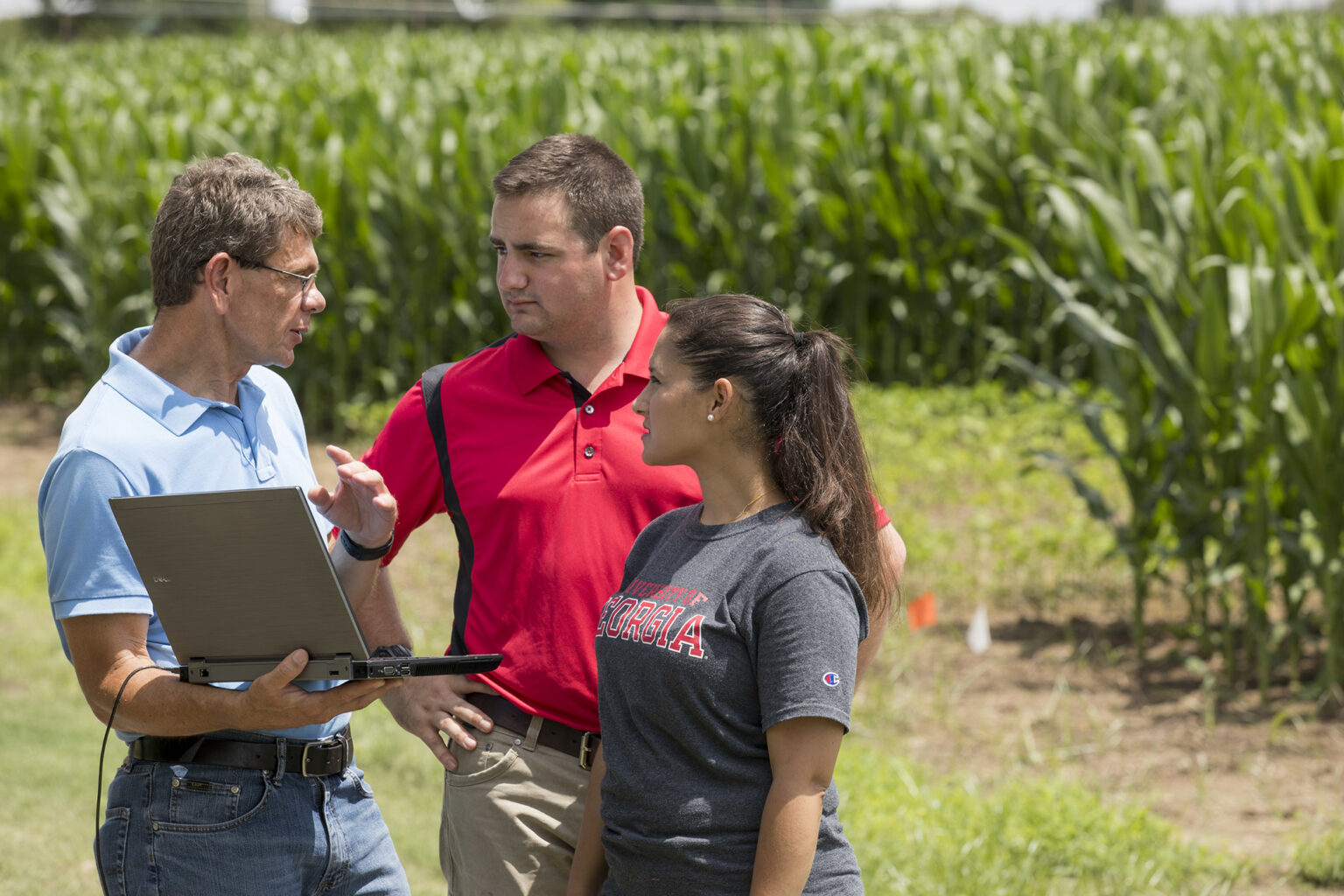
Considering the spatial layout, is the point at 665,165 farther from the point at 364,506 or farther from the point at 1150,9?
the point at 1150,9

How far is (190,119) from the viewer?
10.6 metres

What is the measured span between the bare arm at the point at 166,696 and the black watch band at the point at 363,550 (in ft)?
0.94

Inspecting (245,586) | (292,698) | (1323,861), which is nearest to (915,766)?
(1323,861)

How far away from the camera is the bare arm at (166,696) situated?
2.04 metres

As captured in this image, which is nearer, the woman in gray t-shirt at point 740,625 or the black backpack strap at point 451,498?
the woman in gray t-shirt at point 740,625

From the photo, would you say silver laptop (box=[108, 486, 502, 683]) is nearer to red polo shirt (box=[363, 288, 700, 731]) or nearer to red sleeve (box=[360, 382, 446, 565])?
red polo shirt (box=[363, 288, 700, 731])

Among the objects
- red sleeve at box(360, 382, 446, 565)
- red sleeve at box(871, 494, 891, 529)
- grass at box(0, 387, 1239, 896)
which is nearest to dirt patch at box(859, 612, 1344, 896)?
grass at box(0, 387, 1239, 896)

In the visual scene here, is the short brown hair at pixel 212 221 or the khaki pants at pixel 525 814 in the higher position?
the short brown hair at pixel 212 221

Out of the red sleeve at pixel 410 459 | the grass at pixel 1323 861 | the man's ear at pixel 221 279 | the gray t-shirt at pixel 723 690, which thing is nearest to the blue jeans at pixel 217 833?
the red sleeve at pixel 410 459

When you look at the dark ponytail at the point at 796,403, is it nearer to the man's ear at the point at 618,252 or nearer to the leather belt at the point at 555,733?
the man's ear at the point at 618,252

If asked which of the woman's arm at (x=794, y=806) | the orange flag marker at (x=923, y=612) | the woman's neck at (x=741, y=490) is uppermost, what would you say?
the woman's neck at (x=741, y=490)

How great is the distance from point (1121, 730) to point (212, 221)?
3.68 metres

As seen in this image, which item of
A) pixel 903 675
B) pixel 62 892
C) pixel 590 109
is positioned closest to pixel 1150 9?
pixel 590 109

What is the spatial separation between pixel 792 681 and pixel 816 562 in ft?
0.62
